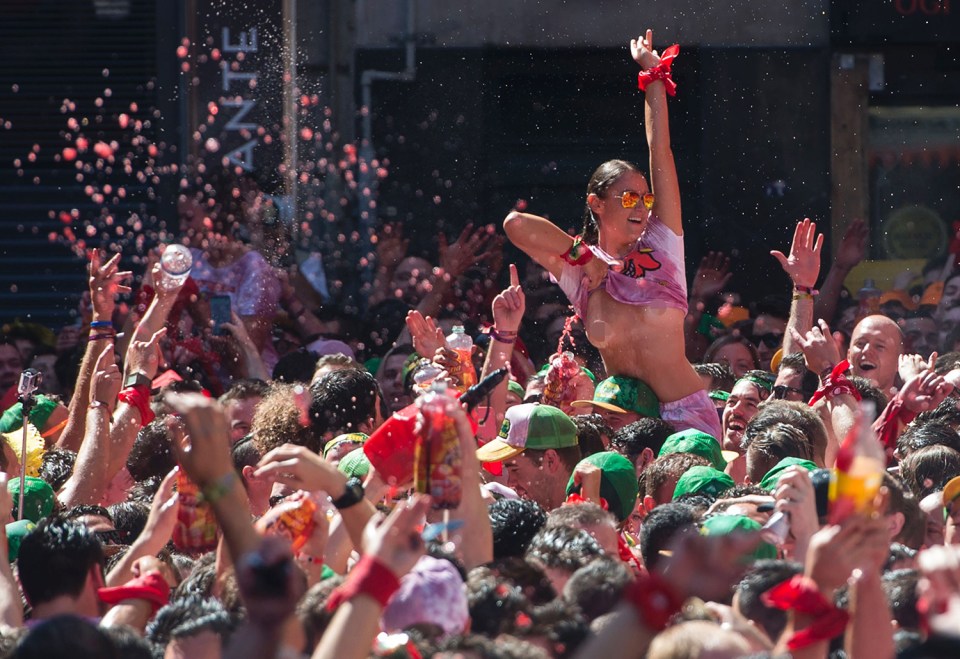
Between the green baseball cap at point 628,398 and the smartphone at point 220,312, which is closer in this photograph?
the green baseball cap at point 628,398

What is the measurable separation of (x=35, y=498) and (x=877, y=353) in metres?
3.78

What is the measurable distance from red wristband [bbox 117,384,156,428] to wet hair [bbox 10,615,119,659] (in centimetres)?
278

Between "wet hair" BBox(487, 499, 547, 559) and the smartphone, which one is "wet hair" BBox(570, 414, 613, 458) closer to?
"wet hair" BBox(487, 499, 547, 559)

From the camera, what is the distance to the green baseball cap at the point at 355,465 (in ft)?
16.8

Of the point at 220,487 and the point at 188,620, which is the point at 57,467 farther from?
the point at 220,487

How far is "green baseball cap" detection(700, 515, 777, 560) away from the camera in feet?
13.5

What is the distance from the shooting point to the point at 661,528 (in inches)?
175

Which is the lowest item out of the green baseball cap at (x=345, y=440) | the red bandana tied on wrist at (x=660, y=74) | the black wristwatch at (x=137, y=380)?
the green baseball cap at (x=345, y=440)

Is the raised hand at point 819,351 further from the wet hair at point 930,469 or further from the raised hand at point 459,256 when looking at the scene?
the raised hand at point 459,256

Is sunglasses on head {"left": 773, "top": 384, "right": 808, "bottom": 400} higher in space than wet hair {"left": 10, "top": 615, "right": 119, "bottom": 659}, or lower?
lower

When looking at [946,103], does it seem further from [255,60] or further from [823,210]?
[255,60]

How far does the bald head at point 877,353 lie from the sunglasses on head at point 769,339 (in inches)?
59.3

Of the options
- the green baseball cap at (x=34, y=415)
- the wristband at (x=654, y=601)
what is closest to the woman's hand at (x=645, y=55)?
the green baseball cap at (x=34, y=415)

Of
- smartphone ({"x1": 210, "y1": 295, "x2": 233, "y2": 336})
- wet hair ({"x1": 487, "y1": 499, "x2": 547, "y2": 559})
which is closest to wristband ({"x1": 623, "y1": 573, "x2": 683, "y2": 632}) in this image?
wet hair ({"x1": 487, "y1": 499, "x2": 547, "y2": 559})
